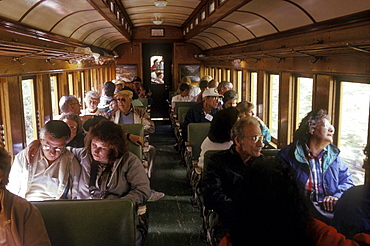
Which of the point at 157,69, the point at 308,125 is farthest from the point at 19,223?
the point at 157,69

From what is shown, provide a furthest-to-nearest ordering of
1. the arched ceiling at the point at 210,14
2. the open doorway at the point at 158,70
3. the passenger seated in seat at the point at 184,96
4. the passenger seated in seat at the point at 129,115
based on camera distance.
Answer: the open doorway at the point at 158,70
the passenger seated in seat at the point at 184,96
the passenger seated in seat at the point at 129,115
the arched ceiling at the point at 210,14

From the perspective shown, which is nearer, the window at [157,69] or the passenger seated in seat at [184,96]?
the passenger seated in seat at [184,96]

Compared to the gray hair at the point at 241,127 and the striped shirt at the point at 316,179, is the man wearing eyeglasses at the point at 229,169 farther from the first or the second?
the striped shirt at the point at 316,179

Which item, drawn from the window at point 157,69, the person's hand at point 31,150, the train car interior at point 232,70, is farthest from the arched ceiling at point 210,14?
the window at point 157,69

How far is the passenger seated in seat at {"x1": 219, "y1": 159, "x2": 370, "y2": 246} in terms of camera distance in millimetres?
1329

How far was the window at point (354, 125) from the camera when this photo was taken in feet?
11.2

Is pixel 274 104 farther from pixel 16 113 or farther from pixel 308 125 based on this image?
pixel 16 113

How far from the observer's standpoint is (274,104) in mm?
6219

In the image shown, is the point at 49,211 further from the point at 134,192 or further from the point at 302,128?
the point at 302,128

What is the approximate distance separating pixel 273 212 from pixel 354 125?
2623 mm

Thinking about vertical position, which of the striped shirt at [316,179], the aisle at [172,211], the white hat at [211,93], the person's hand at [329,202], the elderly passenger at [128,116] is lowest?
the aisle at [172,211]

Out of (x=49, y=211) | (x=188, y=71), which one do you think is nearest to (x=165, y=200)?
(x=49, y=211)

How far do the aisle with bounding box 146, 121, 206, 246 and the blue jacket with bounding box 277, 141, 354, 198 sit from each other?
1440 millimetres

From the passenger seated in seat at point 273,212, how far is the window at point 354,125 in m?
2.26
